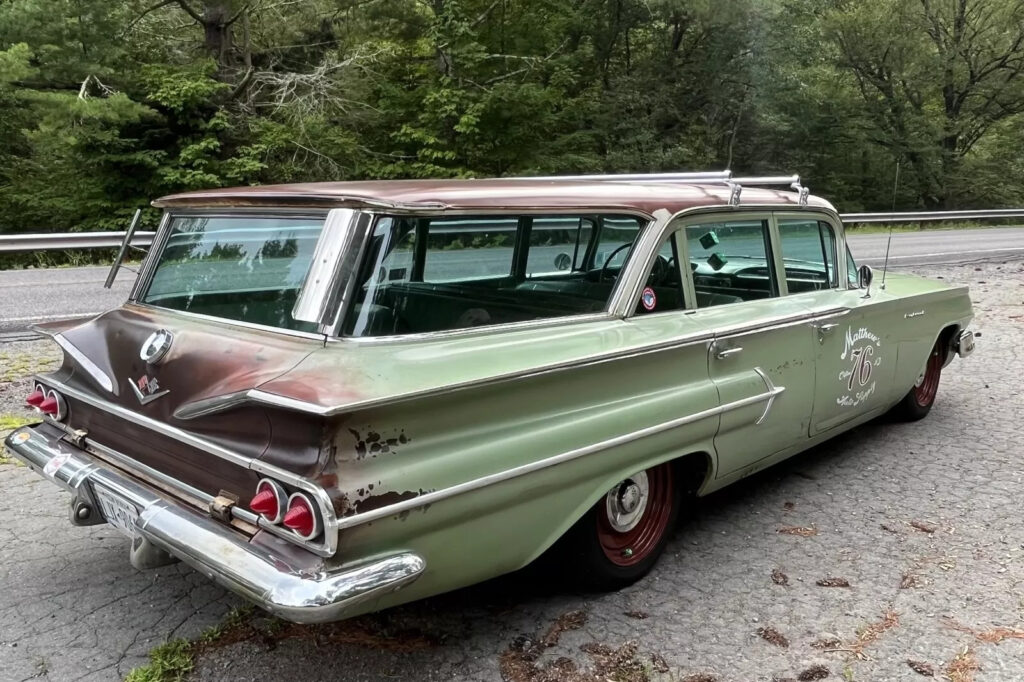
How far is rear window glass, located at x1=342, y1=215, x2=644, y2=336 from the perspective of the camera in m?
2.44

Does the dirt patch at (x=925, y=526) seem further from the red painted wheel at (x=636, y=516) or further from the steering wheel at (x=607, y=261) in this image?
the steering wheel at (x=607, y=261)

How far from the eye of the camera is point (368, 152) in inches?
703

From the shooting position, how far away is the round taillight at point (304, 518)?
2.04 metres

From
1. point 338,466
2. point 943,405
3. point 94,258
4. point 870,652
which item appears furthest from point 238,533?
point 94,258

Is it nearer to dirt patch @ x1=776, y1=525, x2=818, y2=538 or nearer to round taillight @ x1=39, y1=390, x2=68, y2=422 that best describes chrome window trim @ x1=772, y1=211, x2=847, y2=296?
dirt patch @ x1=776, y1=525, x2=818, y2=538

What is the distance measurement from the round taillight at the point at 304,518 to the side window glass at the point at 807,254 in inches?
112

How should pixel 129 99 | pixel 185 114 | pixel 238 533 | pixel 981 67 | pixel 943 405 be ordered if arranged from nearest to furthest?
pixel 238 533 < pixel 943 405 < pixel 129 99 < pixel 185 114 < pixel 981 67

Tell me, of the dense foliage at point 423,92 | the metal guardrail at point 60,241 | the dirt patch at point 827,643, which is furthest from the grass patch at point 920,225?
the dirt patch at point 827,643

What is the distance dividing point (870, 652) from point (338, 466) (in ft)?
6.42

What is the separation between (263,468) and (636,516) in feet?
5.11

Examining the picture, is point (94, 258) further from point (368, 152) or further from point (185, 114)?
point (368, 152)

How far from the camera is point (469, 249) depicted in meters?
3.05

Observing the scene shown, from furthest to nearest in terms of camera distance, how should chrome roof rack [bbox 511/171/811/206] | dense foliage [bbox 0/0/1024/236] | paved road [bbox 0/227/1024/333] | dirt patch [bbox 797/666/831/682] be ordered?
dense foliage [bbox 0/0/1024/236] → paved road [bbox 0/227/1024/333] → chrome roof rack [bbox 511/171/811/206] → dirt patch [bbox 797/666/831/682]

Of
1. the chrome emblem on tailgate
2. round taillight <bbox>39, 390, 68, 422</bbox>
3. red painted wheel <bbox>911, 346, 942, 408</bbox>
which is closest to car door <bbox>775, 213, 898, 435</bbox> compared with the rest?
red painted wheel <bbox>911, 346, 942, 408</bbox>
